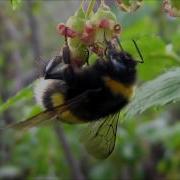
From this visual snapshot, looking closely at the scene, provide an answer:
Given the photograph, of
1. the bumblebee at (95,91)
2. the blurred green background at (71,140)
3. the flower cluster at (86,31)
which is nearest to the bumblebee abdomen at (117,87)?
the bumblebee at (95,91)

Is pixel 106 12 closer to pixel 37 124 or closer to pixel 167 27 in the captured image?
pixel 37 124

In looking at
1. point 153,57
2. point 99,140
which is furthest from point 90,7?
point 153,57

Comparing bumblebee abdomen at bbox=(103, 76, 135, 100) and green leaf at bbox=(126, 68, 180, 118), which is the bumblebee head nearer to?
bumblebee abdomen at bbox=(103, 76, 135, 100)

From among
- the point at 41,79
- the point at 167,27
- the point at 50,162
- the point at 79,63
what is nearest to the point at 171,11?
the point at 79,63

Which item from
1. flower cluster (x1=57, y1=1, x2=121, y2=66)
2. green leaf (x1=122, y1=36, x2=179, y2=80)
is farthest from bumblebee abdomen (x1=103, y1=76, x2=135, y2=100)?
green leaf (x1=122, y1=36, x2=179, y2=80)

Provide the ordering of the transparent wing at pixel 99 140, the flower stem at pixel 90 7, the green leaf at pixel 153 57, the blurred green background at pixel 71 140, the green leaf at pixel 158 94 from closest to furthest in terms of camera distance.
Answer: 1. the flower stem at pixel 90 7
2. the transparent wing at pixel 99 140
3. the green leaf at pixel 158 94
4. the green leaf at pixel 153 57
5. the blurred green background at pixel 71 140

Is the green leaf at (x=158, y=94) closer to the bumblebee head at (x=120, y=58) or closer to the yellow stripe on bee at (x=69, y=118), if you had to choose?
the bumblebee head at (x=120, y=58)

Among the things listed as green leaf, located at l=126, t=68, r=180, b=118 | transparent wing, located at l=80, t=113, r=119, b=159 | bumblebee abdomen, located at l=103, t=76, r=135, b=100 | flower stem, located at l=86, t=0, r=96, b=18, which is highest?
flower stem, located at l=86, t=0, r=96, b=18
